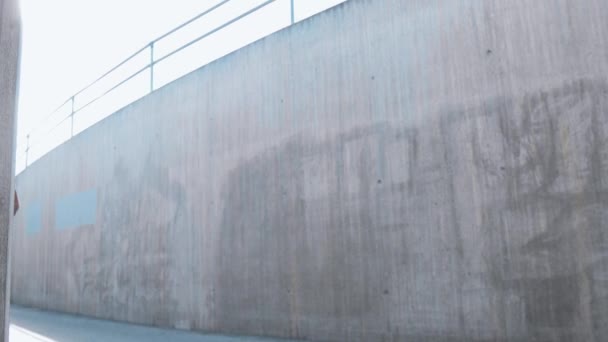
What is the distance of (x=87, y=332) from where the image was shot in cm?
1166

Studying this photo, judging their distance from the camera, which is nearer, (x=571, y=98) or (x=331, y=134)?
(x=571, y=98)

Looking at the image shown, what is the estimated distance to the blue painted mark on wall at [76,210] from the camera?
16031 mm

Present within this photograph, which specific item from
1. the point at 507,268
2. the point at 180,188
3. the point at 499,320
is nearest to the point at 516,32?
the point at 507,268

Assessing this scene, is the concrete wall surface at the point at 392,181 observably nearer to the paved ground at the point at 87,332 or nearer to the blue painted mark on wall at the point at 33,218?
the paved ground at the point at 87,332

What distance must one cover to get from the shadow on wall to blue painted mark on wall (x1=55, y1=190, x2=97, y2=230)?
7.58m

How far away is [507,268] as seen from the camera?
6.84m

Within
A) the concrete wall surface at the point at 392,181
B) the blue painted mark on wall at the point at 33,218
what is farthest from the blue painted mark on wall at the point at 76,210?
the concrete wall surface at the point at 392,181

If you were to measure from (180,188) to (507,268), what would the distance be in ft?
24.0

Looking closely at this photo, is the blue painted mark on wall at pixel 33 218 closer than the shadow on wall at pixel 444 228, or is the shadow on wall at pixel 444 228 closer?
the shadow on wall at pixel 444 228

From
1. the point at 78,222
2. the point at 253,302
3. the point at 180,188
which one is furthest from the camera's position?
the point at 78,222

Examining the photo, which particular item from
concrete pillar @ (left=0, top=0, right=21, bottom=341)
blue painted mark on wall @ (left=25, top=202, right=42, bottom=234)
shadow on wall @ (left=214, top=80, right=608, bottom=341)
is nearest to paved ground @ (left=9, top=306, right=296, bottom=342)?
shadow on wall @ (left=214, top=80, right=608, bottom=341)

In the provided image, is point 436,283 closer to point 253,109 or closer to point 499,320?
point 499,320

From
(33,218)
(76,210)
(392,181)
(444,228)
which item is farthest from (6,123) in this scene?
(33,218)

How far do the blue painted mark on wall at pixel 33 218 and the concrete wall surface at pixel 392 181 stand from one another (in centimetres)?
854
